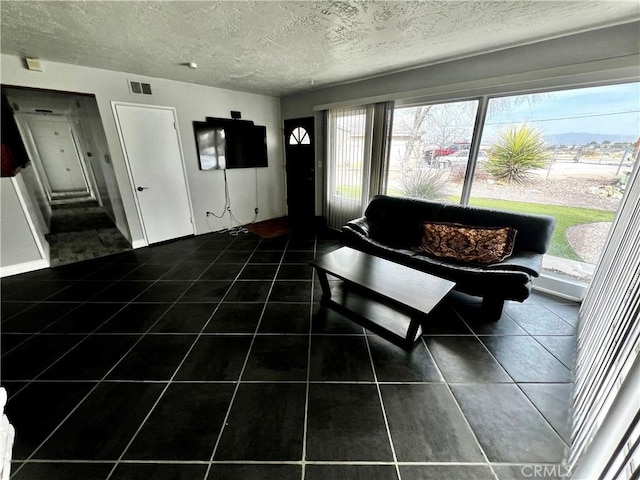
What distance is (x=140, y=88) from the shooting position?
341cm

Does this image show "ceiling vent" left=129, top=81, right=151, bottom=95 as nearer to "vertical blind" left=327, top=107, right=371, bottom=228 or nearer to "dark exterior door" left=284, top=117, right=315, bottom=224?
"dark exterior door" left=284, top=117, right=315, bottom=224

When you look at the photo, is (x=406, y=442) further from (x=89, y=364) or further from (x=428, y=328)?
(x=89, y=364)

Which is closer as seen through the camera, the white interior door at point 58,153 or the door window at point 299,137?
the door window at point 299,137

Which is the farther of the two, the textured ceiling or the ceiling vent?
the ceiling vent

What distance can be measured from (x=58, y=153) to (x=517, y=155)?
35.3 ft

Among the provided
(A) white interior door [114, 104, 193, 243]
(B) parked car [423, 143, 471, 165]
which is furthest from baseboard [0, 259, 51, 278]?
(B) parked car [423, 143, 471, 165]

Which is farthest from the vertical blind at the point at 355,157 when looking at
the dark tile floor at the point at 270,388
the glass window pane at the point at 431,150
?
the dark tile floor at the point at 270,388

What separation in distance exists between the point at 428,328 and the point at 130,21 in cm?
345

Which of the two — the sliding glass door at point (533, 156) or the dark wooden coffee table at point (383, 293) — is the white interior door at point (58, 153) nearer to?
the sliding glass door at point (533, 156)

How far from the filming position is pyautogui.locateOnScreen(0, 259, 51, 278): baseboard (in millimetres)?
2949

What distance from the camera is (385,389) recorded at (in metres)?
1.55

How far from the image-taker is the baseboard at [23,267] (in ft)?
9.68

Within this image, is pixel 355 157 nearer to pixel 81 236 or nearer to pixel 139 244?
pixel 139 244

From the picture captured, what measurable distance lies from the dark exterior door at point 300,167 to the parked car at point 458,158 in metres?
2.30
